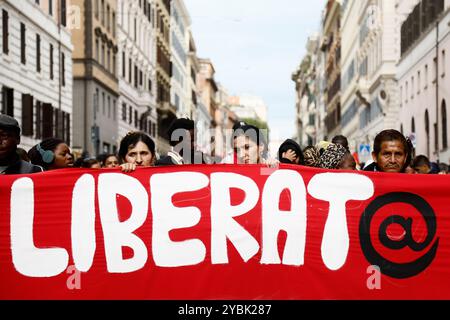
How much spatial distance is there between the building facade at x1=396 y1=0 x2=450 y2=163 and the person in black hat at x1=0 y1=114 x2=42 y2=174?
2931cm

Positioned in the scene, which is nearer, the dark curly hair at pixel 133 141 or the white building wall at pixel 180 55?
the dark curly hair at pixel 133 141

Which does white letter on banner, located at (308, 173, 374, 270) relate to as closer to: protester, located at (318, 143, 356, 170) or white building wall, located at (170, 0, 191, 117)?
protester, located at (318, 143, 356, 170)

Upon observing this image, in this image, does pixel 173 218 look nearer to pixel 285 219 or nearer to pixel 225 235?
pixel 225 235

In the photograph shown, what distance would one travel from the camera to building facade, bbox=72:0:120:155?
4731 cm

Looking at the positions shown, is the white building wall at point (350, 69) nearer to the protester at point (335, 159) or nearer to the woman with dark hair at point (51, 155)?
the protester at point (335, 159)

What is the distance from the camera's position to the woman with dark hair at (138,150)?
7750 millimetres

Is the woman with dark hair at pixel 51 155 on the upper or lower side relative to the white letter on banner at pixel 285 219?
upper

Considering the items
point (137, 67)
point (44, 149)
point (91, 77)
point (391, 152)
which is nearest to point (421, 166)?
point (44, 149)

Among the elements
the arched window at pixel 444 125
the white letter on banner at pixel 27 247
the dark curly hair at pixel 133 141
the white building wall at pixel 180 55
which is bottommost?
the white letter on banner at pixel 27 247

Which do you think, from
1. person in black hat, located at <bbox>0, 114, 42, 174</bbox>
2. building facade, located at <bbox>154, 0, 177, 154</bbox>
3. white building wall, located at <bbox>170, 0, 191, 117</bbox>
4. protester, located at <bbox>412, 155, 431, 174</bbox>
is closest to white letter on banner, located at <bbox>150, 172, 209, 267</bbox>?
person in black hat, located at <bbox>0, 114, 42, 174</bbox>

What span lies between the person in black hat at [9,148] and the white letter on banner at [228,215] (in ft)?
4.96

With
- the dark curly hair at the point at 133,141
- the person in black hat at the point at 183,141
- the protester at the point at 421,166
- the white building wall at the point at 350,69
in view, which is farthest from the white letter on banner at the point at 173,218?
the white building wall at the point at 350,69

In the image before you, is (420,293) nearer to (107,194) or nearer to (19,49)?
(107,194)
